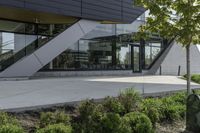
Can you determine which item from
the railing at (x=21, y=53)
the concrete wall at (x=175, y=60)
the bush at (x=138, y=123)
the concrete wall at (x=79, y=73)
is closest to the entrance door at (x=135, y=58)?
the concrete wall at (x=79, y=73)

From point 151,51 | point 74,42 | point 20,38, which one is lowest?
point 151,51

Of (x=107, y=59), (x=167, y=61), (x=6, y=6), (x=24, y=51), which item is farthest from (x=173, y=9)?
(x=167, y=61)

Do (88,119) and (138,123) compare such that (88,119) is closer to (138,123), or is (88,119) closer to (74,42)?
(138,123)

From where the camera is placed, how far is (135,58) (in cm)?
3544

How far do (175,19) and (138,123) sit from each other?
3.87m

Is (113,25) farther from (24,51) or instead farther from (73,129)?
(73,129)

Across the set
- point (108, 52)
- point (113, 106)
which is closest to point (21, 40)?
point (108, 52)

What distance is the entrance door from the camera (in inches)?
1384

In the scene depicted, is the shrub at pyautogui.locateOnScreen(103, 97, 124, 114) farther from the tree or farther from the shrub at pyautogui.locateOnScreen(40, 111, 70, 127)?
the tree

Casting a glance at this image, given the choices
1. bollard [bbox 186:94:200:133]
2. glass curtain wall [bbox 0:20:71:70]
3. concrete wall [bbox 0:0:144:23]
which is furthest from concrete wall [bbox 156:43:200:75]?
bollard [bbox 186:94:200:133]

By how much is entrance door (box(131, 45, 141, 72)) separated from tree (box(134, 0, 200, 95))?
2446 centimetres

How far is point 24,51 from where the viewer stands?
81.6 ft

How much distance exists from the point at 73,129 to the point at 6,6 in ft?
52.3

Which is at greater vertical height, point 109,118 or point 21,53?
point 21,53
